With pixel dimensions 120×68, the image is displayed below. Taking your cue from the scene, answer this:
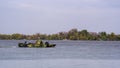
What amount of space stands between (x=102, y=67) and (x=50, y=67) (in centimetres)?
518

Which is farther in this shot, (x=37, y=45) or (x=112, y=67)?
(x=37, y=45)

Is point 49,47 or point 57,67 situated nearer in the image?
point 57,67

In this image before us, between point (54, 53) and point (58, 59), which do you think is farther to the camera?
point (54, 53)

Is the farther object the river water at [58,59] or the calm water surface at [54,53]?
the calm water surface at [54,53]

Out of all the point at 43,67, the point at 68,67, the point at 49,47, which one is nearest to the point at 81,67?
the point at 68,67

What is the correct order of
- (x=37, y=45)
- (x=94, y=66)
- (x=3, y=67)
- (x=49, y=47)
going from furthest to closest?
1. (x=49, y=47)
2. (x=37, y=45)
3. (x=94, y=66)
4. (x=3, y=67)

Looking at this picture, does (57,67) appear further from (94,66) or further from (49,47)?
(49,47)

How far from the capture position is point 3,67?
36812 mm

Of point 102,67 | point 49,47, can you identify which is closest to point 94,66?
point 102,67

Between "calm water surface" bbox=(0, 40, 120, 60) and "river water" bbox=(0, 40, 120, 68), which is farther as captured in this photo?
"calm water surface" bbox=(0, 40, 120, 60)

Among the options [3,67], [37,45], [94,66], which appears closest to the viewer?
[3,67]

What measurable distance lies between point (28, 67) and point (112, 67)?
8.24 m

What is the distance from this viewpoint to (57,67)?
37625 millimetres

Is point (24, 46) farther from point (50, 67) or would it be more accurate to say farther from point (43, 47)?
point (50, 67)
